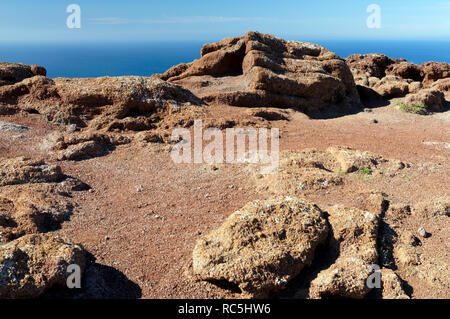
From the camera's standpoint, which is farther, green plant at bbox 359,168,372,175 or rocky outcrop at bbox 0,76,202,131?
→ rocky outcrop at bbox 0,76,202,131

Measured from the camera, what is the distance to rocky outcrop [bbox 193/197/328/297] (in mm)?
5832

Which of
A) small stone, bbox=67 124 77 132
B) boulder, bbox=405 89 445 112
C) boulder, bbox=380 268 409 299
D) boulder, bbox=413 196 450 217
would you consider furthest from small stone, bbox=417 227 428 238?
boulder, bbox=405 89 445 112

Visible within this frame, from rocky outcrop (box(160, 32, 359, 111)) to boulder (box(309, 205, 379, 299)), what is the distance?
1209 cm

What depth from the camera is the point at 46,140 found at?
1376cm

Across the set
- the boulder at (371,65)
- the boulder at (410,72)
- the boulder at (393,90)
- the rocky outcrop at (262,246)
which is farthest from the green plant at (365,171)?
the boulder at (410,72)

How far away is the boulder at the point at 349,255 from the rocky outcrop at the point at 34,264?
417 cm

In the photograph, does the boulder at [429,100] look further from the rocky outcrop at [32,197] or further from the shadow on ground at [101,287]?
the shadow on ground at [101,287]

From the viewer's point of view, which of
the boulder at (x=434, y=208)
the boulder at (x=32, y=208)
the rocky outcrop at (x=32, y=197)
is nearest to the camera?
the boulder at (x=32, y=208)

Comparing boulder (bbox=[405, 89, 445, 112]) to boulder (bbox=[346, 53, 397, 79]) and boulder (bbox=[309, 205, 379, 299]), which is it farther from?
boulder (bbox=[309, 205, 379, 299])

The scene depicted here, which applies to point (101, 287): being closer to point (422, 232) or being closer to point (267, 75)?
point (422, 232)

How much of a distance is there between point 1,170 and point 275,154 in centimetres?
834

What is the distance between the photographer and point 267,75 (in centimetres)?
1920

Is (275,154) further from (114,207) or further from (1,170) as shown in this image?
(1,170)

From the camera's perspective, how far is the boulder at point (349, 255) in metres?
5.81
